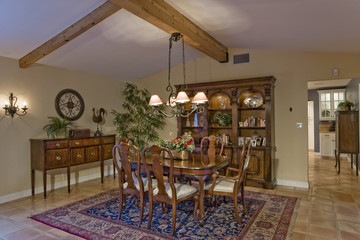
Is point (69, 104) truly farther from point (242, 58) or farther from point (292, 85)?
point (292, 85)

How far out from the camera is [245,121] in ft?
16.3

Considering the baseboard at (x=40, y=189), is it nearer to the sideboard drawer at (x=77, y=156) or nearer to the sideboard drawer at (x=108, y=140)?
the sideboard drawer at (x=77, y=156)

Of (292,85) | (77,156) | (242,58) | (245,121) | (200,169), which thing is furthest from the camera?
(242,58)

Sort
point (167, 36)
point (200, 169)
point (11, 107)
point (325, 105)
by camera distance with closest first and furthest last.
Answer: point (200, 169) < point (11, 107) < point (167, 36) < point (325, 105)

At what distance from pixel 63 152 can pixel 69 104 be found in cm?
111

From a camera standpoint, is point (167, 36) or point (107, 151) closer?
point (167, 36)

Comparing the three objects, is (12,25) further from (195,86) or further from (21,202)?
(195,86)

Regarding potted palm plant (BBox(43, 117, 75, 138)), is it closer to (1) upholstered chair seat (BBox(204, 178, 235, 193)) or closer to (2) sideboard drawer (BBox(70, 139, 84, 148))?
(2) sideboard drawer (BBox(70, 139, 84, 148))

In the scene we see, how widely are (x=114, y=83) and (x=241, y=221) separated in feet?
14.5

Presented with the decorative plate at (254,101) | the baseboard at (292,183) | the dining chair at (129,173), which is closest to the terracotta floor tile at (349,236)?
the baseboard at (292,183)

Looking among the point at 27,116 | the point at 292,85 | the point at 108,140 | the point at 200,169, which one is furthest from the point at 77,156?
the point at 292,85

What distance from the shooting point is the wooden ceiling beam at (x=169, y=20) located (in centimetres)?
264

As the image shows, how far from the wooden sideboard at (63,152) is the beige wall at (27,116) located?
0.63ft

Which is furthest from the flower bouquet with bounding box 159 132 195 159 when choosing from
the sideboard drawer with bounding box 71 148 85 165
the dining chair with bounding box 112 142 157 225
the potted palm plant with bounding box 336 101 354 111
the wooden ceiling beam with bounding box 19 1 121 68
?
the potted palm plant with bounding box 336 101 354 111
